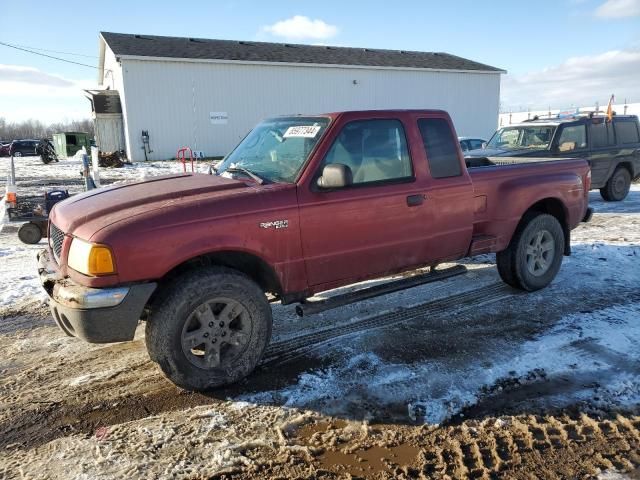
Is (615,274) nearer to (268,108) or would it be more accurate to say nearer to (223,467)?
(223,467)

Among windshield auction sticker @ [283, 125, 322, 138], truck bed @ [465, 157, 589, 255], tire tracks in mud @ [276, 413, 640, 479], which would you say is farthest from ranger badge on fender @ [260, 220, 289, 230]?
truck bed @ [465, 157, 589, 255]

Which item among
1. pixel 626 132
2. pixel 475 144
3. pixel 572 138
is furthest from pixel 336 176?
pixel 475 144

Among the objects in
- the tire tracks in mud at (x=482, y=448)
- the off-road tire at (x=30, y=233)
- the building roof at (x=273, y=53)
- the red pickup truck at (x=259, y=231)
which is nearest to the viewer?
the tire tracks in mud at (x=482, y=448)

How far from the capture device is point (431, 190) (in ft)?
14.2

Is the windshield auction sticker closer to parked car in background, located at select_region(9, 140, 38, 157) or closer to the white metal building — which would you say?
the white metal building

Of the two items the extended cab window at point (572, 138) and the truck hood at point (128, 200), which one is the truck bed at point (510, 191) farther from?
the extended cab window at point (572, 138)

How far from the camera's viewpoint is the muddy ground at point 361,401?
2.72m

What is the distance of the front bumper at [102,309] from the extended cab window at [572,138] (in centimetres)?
921

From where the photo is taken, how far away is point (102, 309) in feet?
9.93

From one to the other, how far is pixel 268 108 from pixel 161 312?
25808 mm

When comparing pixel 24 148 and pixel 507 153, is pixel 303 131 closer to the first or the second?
pixel 507 153

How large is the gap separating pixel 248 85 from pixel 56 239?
24.9 m

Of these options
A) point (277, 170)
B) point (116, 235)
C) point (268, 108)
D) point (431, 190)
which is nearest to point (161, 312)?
point (116, 235)

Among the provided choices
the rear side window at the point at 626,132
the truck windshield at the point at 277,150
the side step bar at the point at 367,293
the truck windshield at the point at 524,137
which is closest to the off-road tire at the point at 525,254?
the side step bar at the point at 367,293
